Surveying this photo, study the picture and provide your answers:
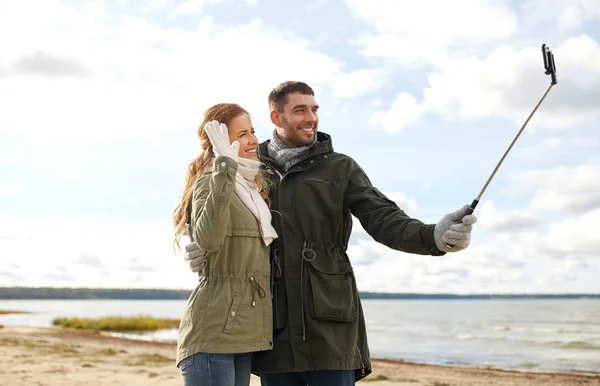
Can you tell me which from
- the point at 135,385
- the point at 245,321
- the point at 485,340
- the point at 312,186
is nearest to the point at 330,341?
the point at 245,321

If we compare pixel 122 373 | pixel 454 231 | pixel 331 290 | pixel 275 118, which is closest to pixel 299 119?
pixel 275 118

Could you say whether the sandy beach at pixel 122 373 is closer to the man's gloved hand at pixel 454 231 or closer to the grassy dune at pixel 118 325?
the man's gloved hand at pixel 454 231

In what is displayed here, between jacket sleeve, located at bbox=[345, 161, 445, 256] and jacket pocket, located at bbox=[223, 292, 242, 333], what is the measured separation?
762 millimetres

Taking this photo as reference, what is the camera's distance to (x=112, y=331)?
1040 inches

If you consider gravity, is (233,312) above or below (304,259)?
below

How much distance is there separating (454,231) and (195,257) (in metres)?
1.07

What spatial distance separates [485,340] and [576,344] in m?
3.57

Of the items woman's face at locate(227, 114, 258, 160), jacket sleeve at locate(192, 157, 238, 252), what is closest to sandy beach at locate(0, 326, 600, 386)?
woman's face at locate(227, 114, 258, 160)

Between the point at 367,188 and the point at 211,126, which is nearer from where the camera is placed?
the point at 211,126

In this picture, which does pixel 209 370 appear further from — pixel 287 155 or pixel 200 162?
pixel 287 155

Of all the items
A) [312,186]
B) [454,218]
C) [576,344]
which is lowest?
[576,344]

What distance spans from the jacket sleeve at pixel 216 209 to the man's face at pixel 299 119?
694mm

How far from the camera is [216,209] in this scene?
2.58m

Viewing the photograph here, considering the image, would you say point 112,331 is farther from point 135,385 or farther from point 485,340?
point 135,385
